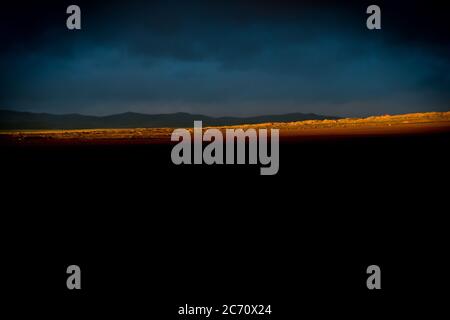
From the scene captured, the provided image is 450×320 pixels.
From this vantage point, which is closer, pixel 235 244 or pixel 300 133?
pixel 235 244

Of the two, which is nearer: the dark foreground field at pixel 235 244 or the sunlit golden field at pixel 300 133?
the dark foreground field at pixel 235 244

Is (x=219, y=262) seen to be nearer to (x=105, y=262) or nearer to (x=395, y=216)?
(x=105, y=262)

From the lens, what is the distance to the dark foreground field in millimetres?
3178

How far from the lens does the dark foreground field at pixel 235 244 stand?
3.18 metres

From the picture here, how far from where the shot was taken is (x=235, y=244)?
155 inches

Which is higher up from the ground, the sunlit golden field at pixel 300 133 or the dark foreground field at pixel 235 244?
the sunlit golden field at pixel 300 133

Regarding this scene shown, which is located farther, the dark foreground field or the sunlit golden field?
the sunlit golden field

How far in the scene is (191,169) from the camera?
890 centimetres

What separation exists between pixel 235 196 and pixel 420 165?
532 centimetres

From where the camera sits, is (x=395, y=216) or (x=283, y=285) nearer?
(x=283, y=285)

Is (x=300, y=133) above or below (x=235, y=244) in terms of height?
above

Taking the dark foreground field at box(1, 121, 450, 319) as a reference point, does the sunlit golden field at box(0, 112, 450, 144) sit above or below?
above
